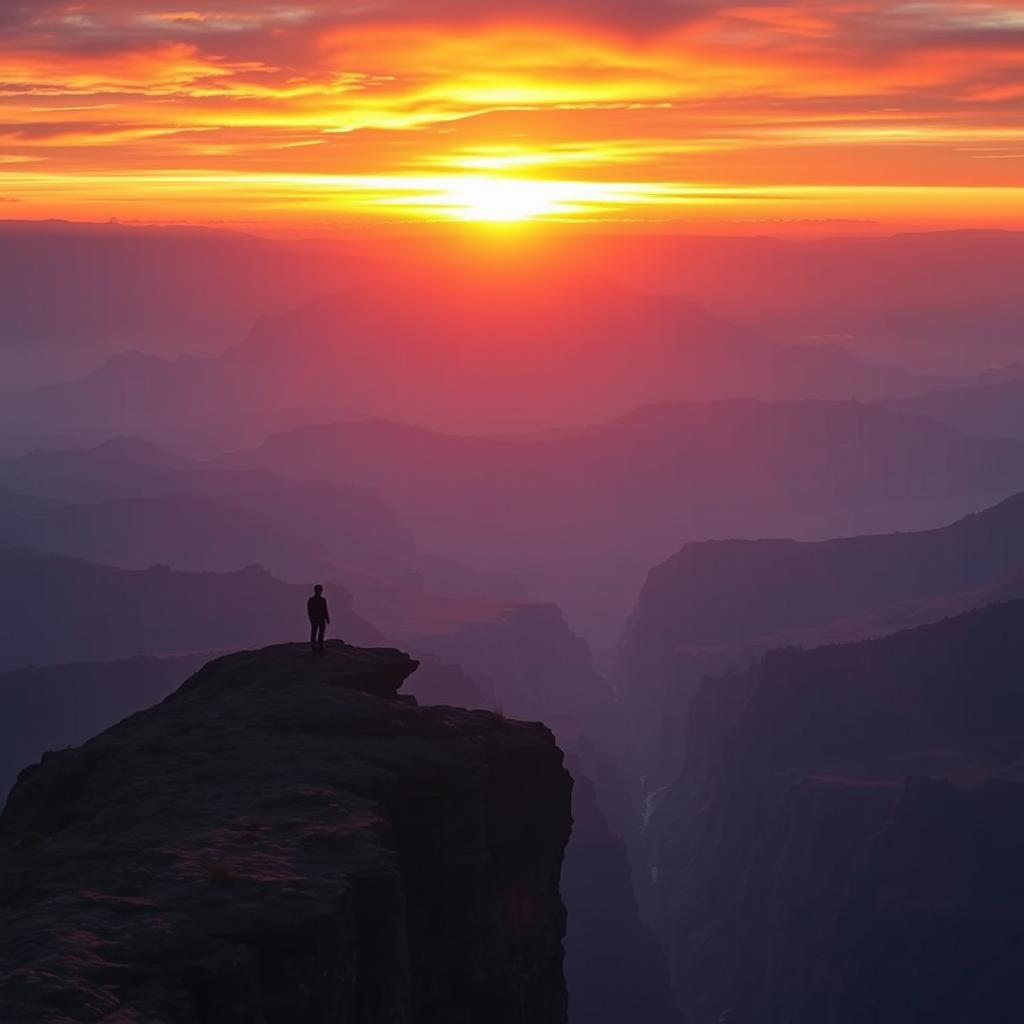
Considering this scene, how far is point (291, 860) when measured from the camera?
98.8 ft

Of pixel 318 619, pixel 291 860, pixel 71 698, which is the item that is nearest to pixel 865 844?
pixel 71 698

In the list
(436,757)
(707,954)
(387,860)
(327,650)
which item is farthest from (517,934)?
(707,954)

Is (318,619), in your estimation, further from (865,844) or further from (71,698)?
(71,698)

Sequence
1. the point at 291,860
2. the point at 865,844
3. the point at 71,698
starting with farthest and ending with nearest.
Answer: the point at 71,698 → the point at 865,844 → the point at 291,860

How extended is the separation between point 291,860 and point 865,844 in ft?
417

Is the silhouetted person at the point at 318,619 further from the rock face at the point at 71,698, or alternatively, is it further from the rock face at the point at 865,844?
the rock face at the point at 71,698

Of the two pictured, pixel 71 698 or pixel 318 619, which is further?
pixel 71 698

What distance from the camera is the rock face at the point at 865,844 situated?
437ft

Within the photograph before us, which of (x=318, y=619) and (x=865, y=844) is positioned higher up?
(x=318, y=619)

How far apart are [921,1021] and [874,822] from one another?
24724 millimetres

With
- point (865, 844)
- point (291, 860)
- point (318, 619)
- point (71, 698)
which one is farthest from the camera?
point (71, 698)

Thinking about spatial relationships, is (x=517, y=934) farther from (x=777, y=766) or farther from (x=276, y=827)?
(x=777, y=766)

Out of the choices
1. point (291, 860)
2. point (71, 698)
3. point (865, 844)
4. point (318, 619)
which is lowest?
point (865, 844)

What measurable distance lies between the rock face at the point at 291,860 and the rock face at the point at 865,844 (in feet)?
333
